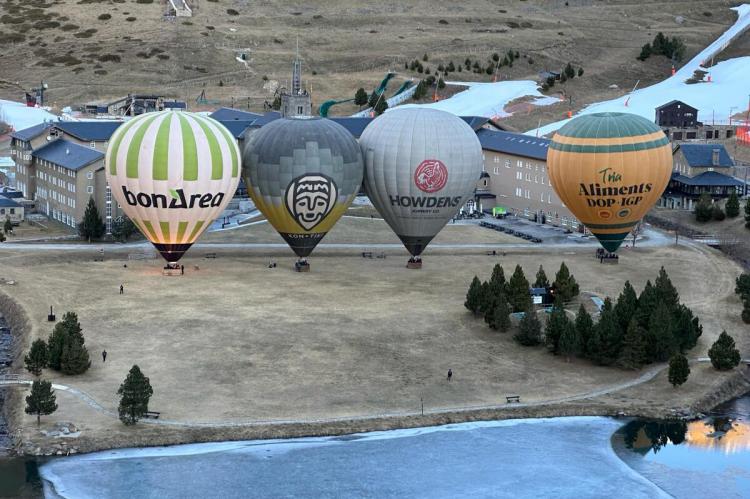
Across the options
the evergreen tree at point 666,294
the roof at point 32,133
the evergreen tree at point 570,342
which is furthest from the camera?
A: the roof at point 32,133

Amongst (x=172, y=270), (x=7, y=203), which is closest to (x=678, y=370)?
(x=172, y=270)

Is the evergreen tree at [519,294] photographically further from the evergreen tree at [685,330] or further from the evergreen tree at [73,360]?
the evergreen tree at [73,360]

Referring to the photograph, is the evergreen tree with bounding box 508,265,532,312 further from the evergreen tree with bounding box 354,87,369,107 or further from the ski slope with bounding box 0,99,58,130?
the ski slope with bounding box 0,99,58,130

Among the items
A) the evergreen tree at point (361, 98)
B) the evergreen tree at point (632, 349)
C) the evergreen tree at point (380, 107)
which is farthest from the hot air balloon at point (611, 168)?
the evergreen tree at point (361, 98)

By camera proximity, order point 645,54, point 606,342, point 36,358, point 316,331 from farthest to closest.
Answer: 1. point 645,54
2. point 316,331
3. point 606,342
4. point 36,358

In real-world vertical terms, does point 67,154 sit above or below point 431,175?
below

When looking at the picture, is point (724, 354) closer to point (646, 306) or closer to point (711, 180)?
point (646, 306)
